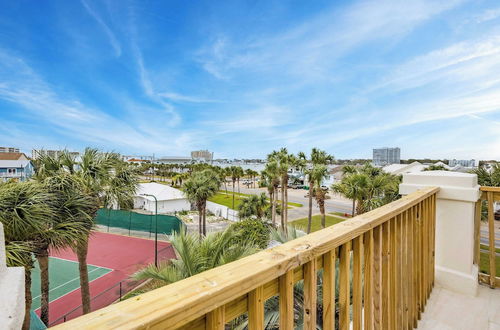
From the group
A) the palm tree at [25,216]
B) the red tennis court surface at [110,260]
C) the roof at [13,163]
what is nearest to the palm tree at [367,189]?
the red tennis court surface at [110,260]

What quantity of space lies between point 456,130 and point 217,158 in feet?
495

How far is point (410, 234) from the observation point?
1824mm

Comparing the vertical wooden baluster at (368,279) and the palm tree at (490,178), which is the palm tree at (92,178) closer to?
the vertical wooden baluster at (368,279)

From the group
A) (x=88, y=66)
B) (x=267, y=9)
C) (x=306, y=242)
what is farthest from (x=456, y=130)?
(x=88, y=66)

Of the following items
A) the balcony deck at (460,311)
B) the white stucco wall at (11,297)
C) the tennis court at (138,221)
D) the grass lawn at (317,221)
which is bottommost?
the grass lawn at (317,221)

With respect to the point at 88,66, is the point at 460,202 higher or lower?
lower

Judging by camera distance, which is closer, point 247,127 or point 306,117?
point 306,117

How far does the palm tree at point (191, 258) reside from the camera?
10.8 ft

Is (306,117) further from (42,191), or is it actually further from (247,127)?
(42,191)

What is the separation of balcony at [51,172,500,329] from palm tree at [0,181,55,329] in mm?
7255

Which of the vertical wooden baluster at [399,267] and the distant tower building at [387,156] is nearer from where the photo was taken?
the vertical wooden baluster at [399,267]

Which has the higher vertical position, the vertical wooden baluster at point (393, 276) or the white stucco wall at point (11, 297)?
the white stucco wall at point (11, 297)

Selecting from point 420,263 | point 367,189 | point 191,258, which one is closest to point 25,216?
point 191,258

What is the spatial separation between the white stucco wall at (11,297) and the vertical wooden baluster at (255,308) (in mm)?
541
